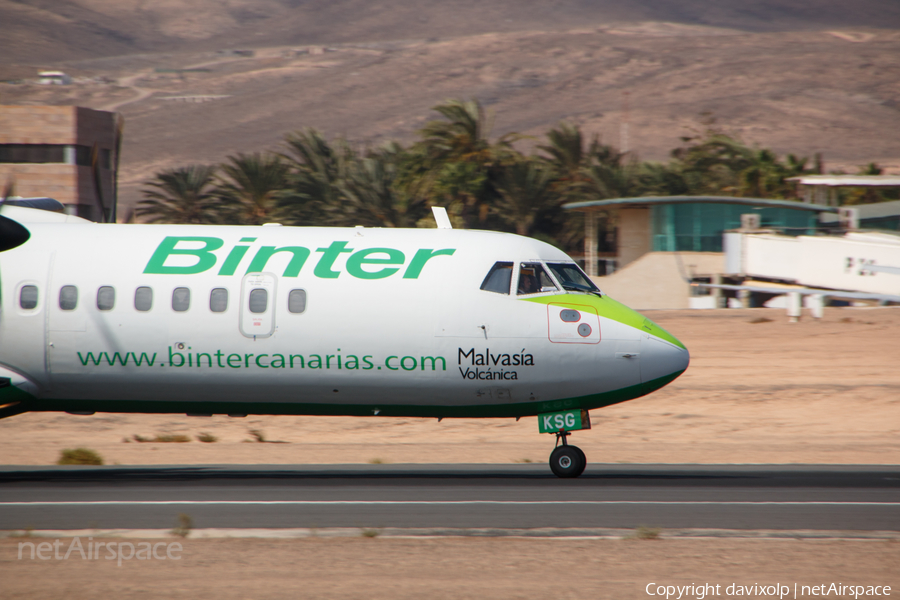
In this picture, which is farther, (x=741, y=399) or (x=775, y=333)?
(x=775, y=333)

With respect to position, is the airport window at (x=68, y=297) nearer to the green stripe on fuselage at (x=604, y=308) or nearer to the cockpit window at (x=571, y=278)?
the green stripe on fuselage at (x=604, y=308)

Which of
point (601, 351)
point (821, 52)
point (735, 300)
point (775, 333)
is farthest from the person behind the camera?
point (821, 52)

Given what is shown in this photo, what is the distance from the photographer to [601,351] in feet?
45.3

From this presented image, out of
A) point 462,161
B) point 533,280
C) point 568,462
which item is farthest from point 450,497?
point 462,161

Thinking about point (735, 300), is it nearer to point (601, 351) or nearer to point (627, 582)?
point (601, 351)

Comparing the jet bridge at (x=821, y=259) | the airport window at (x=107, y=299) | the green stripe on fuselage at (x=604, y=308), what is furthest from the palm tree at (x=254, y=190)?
the green stripe on fuselage at (x=604, y=308)

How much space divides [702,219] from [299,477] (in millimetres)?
38032

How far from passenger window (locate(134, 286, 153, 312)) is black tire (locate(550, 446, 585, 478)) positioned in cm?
657

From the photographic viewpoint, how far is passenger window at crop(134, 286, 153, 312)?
14.1 metres

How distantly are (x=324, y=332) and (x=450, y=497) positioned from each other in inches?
124

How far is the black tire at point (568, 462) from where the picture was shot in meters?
14.4

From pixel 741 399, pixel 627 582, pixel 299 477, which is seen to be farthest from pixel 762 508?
pixel 741 399

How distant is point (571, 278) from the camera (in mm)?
14406

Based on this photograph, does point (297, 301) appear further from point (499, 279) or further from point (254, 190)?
point (254, 190)
